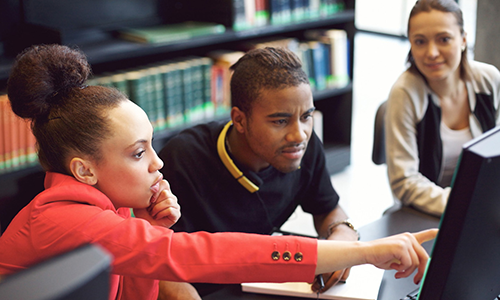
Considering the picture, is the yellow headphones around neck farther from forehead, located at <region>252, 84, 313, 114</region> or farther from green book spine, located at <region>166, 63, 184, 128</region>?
green book spine, located at <region>166, 63, 184, 128</region>

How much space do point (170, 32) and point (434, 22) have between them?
1374 mm

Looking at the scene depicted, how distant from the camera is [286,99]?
129 centimetres

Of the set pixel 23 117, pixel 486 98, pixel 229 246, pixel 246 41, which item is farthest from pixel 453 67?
pixel 246 41

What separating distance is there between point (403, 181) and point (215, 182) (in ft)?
2.10

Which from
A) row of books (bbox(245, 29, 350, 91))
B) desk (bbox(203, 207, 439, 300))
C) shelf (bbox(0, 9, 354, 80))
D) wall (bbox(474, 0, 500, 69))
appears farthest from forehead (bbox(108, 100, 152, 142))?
row of books (bbox(245, 29, 350, 91))

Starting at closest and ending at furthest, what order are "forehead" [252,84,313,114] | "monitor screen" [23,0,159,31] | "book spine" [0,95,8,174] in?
"forehead" [252,84,313,114] → "book spine" [0,95,8,174] → "monitor screen" [23,0,159,31]

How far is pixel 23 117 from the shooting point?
955 millimetres

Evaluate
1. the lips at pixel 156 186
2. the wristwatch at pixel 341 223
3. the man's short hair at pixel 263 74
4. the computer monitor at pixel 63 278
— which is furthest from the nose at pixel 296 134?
the computer monitor at pixel 63 278

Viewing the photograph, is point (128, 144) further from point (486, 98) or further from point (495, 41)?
point (495, 41)

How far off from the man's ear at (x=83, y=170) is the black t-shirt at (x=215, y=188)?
0.43 metres

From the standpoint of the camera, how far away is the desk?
1.14m

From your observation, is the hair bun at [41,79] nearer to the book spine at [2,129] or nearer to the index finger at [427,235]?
the index finger at [427,235]

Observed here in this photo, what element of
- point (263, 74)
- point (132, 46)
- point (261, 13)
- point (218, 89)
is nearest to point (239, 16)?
point (261, 13)

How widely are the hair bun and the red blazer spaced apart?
17cm
